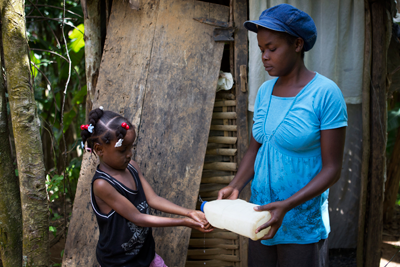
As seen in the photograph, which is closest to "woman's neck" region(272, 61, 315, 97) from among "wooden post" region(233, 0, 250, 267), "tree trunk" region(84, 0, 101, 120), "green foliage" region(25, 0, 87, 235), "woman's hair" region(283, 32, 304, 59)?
"woman's hair" region(283, 32, 304, 59)

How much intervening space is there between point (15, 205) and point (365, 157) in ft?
10.3

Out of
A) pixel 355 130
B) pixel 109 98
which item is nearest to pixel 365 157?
pixel 355 130

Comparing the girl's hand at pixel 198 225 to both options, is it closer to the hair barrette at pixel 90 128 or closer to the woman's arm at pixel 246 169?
the woman's arm at pixel 246 169

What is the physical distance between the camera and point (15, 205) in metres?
2.53

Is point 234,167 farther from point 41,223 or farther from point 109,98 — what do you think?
point 41,223

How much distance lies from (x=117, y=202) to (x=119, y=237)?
24 centimetres

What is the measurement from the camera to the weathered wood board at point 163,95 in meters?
2.68

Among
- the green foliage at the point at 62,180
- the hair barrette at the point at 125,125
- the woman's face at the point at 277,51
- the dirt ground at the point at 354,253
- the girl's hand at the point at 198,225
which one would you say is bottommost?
the dirt ground at the point at 354,253

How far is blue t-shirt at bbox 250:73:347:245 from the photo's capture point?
1600 mm

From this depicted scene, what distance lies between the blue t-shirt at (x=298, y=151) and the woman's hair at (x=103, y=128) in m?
0.83

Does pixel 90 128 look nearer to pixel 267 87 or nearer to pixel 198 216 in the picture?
pixel 198 216

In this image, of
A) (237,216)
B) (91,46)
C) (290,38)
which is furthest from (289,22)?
(91,46)

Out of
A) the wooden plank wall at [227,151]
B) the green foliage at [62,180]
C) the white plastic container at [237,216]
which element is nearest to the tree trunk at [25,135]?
the green foliage at [62,180]

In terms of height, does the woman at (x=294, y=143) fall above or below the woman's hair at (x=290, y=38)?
below
